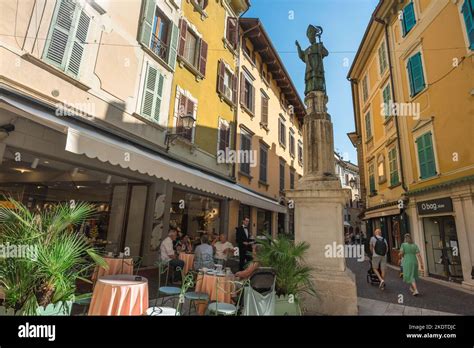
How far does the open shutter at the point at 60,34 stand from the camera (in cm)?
586

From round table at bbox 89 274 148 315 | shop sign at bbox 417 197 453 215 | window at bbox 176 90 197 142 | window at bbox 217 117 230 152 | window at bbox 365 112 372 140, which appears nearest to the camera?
round table at bbox 89 274 148 315

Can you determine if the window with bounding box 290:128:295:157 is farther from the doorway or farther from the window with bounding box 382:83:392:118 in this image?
the doorway

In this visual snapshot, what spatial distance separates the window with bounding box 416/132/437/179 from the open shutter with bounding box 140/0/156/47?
11.3m

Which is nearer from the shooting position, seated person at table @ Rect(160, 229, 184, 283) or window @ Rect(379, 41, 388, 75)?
seated person at table @ Rect(160, 229, 184, 283)

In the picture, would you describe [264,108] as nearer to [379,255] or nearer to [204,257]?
[379,255]

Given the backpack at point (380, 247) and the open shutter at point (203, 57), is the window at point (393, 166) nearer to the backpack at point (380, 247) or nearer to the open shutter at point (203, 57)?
the backpack at point (380, 247)

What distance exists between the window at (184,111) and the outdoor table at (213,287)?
19.3 ft

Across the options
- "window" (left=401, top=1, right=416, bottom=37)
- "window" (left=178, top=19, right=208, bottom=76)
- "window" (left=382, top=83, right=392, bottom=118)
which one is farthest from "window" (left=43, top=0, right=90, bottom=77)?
"window" (left=382, top=83, right=392, bottom=118)

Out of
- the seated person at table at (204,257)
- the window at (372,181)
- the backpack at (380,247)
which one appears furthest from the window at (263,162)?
the seated person at table at (204,257)

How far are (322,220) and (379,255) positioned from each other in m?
4.22

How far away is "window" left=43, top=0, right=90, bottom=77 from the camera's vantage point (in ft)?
19.4

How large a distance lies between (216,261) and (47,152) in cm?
508

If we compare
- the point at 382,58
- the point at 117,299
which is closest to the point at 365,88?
the point at 382,58
